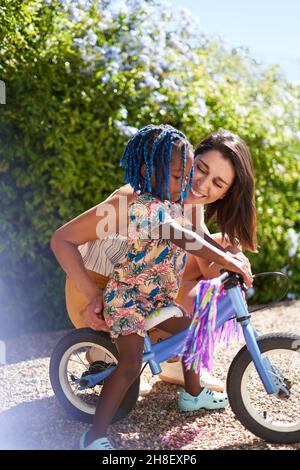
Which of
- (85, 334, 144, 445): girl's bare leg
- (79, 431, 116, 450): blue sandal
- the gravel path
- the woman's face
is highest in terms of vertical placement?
the woman's face

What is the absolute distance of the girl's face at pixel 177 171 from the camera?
265 cm

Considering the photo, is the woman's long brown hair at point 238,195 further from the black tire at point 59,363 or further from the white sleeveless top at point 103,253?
the black tire at point 59,363

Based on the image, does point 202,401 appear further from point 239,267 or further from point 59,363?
point 239,267

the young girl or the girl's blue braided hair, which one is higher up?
the girl's blue braided hair

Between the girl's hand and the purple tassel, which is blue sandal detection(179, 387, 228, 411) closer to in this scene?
the purple tassel

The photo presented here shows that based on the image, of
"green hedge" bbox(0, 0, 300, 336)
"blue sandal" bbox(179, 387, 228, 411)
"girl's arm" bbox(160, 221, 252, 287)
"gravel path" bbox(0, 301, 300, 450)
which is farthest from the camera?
"green hedge" bbox(0, 0, 300, 336)

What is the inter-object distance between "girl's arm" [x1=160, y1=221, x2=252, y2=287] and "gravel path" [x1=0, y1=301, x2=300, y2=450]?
2.33 ft

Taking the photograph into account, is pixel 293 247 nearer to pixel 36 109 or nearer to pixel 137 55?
pixel 137 55

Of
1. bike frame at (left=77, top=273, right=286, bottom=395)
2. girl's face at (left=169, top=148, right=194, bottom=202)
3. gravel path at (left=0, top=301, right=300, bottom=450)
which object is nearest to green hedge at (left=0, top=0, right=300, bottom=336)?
gravel path at (left=0, top=301, right=300, bottom=450)

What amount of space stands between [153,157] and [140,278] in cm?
47

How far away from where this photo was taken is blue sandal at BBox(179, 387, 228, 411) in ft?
10.3
